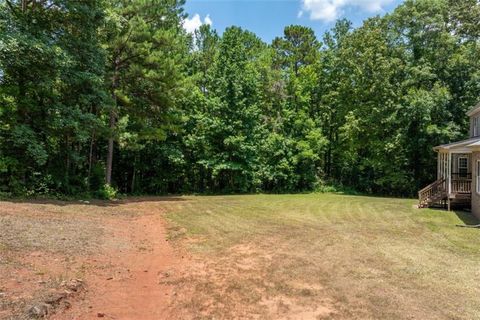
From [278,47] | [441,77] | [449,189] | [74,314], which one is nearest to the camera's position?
[74,314]

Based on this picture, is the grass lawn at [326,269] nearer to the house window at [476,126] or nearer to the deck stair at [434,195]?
the deck stair at [434,195]

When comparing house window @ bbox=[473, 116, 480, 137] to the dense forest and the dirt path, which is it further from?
the dirt path

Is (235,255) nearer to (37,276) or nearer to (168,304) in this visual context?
(168,304)

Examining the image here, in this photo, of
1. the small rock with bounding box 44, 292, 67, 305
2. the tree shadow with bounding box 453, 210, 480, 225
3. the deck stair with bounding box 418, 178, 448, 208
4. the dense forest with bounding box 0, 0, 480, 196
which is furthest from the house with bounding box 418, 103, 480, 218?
the small rock with bounding box 44, 292, 67, 305

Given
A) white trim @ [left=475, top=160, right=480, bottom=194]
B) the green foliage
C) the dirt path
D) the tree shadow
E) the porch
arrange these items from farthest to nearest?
the green foliage
the porch
white trim @ [left=475, top=160, right=480, bottom=194]
the tree shadow
the dirt path

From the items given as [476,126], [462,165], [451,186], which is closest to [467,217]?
[451,186]

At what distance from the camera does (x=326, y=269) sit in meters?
7.51

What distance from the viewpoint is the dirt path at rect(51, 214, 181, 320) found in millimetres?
5168

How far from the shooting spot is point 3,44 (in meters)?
12.4

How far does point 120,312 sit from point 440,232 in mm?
10587

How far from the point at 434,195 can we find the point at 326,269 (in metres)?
13.4

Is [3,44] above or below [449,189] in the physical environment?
above

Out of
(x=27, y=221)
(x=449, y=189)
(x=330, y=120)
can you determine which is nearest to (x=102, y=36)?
(x=27, y=221)

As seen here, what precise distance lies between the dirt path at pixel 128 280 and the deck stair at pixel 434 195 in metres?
14.1
